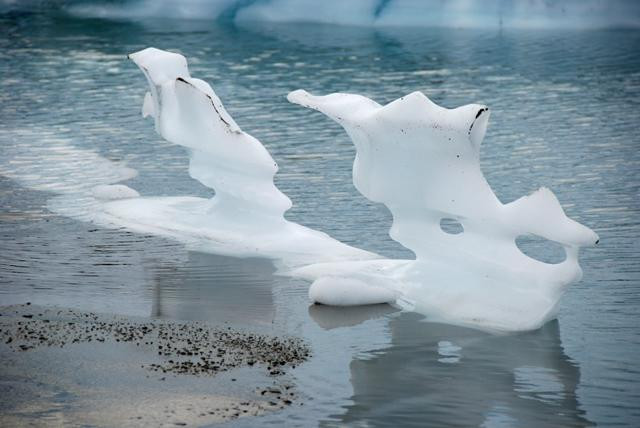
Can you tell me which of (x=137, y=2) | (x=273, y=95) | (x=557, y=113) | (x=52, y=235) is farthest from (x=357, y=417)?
(x=137, y=2)

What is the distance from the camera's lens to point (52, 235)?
634 inches

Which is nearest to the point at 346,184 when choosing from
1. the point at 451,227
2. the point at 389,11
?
the point at 451,227

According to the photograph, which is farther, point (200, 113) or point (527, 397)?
point (200, 113)

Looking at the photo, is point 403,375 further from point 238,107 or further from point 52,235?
point 238,107

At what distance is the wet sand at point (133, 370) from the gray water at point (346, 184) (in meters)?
0.35

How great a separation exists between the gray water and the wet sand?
352mm

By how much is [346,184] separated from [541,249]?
15.1 feet

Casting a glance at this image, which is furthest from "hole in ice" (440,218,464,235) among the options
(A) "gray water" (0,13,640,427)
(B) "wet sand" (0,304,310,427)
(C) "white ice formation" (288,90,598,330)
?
(B) "wet sand" (0,304,310,427)

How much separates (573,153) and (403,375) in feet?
35.6

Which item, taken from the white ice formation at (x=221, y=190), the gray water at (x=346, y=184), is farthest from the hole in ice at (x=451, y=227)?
the white ice formation at (x=221, y=190)

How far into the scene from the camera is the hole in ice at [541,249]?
14844mm

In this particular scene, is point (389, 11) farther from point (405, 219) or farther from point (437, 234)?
point (437, 234)

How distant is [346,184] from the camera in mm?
19156

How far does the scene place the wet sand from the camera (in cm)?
989
